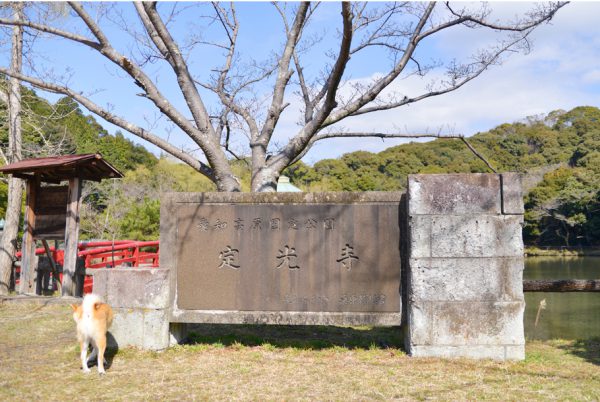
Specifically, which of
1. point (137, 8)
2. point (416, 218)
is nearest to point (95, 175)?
point (137, 8)

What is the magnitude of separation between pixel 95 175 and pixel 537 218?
36119 mm

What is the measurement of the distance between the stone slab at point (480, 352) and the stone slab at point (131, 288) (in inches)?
118

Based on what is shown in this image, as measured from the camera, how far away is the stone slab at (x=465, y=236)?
5.45 metres

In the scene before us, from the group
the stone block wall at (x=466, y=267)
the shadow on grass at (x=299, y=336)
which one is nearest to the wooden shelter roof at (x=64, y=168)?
the shadow on grass at (x=299, y=336)

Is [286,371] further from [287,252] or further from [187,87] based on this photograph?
[187,87]

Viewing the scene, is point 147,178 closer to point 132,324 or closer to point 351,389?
point 132,324

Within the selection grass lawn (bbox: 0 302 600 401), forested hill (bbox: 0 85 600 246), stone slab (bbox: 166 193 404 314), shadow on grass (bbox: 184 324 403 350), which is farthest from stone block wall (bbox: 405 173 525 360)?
forested hill (bbox: 0 85 600 246)

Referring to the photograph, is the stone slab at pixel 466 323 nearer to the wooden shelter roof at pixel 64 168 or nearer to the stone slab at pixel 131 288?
the stone slab at pixel 131 288

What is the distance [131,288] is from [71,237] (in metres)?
3.33

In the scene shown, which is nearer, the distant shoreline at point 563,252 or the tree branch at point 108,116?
the tree branch at point 108,116

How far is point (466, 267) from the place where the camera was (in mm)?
5473

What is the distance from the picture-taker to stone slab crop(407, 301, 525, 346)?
5.41 m

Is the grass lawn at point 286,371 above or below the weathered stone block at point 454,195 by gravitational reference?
below

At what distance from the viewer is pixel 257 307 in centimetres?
591
